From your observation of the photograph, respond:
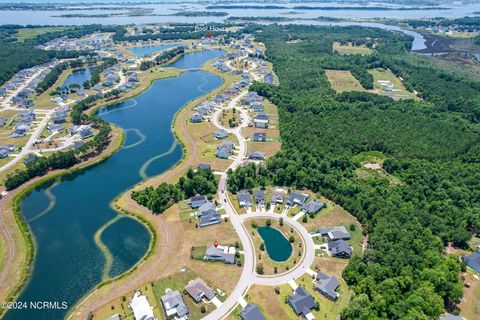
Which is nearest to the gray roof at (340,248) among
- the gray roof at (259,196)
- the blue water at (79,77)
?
the gray roof at (259,196)

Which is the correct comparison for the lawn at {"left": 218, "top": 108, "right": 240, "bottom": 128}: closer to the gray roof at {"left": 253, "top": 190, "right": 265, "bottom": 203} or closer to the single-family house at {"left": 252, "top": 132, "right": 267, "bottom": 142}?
the single-family house at {"left": 252, "top": 132, "right": 267, "bottom": 142}

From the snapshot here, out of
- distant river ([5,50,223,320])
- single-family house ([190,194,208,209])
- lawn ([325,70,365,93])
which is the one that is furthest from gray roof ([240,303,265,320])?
lawn ([325,70,365,93])

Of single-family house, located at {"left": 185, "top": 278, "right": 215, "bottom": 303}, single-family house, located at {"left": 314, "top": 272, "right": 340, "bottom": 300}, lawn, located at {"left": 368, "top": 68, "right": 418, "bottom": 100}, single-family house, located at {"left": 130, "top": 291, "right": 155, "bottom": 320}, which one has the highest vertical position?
single-family house, located at {"left": 130, "top": 291, "right": 155, "bottom": 320}

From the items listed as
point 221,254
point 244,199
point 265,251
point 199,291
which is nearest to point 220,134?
point 244,199

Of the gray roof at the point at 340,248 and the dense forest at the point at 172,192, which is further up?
the dense forest at the point at 172,192

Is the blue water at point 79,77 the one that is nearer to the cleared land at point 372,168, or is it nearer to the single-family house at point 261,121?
the single-family house at point 261,121

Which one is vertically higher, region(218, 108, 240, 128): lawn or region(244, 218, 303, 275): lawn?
region(218, 108, 240, 128): lawn

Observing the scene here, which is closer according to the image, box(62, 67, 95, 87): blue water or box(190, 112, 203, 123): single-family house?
box(190, 112, 203, 123): single-family house
